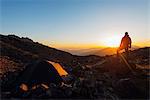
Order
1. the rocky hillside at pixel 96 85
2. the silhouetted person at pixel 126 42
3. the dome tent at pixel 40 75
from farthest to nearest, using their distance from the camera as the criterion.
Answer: the silhouetted person at pixel 126 42
the dome tent at pixel 40 75
the rocky hillside at pixel 96 85

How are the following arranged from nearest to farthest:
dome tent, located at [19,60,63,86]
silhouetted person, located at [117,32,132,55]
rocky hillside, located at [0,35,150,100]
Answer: rocky hillside, located at [0,35,150,100], dome tent, located at [19,60,63,86], silhouetted person, located at [117,32,132,55]

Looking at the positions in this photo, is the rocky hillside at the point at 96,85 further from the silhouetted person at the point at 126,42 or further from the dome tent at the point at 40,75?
the silhouetted person at the point at 126,42

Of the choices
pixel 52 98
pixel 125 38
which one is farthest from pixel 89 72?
pixel 52 98

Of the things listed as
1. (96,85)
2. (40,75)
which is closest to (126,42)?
(96,85)

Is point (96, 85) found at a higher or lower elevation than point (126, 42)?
lower

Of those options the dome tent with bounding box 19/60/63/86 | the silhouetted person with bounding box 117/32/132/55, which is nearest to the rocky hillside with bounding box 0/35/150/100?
the dome tent with bounding box 19/60/63/86

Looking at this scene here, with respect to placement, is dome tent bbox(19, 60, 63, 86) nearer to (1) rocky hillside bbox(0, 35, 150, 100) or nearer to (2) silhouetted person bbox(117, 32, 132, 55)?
(1) rocky hillside bbox(0, 35, 150, 100)

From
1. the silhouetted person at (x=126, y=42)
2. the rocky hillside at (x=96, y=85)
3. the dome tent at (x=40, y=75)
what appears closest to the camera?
the rocky hillside at (x=96, y=85)

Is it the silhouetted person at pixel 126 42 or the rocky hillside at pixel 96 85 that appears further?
the silhouetted person at pixel 126 42

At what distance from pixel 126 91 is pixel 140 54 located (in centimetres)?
1630

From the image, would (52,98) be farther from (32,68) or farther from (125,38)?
(125,38)

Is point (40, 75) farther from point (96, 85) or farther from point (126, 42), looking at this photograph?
point (126, 42)

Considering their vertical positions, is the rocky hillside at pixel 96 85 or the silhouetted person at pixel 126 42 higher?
the silhouetted person at pixel 126 42

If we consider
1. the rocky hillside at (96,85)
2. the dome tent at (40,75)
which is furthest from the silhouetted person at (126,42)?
the dome tent at (40,75)
